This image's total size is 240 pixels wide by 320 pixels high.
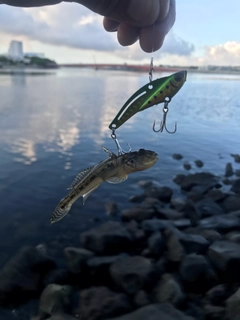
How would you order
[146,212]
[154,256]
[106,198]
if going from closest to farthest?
[154,256] → [146,212] → [106,198]

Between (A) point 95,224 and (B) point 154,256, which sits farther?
(A) point 95,224

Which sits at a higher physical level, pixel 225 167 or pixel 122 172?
pixel 122 172

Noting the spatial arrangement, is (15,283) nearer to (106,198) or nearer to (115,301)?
(115,301)

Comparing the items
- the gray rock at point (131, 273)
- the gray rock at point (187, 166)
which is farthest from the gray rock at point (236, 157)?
the gray rock at point (131, 273)

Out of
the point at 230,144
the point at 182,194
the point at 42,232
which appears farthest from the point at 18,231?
the point at 230,144

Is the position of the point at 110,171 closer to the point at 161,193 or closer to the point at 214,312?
the point at 214,312

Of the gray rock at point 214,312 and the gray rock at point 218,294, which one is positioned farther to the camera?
the gray rock at point 218,294

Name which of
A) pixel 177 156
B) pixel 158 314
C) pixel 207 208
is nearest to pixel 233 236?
pixel 207 208

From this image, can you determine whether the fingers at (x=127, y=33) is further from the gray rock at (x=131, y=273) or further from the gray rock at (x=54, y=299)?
the gray rock at (x=54, y=299)
